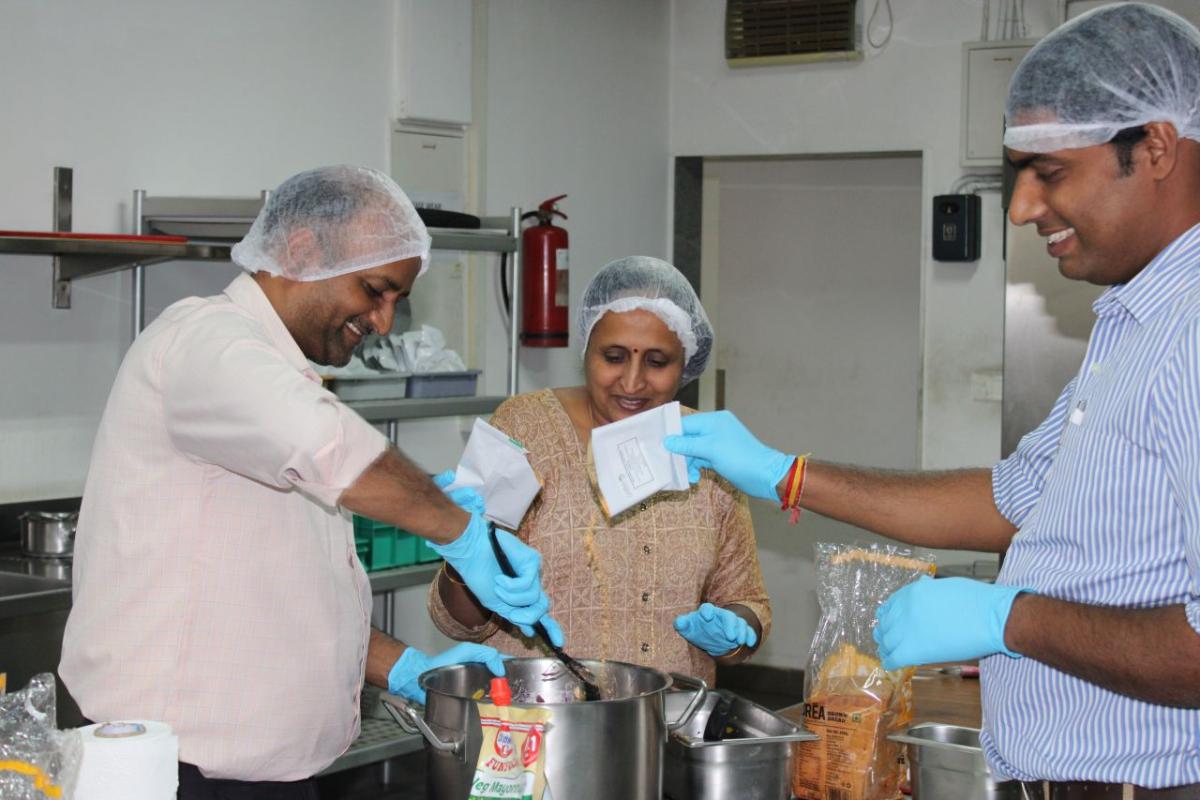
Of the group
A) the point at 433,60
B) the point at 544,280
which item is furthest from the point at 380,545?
the point at 433,60

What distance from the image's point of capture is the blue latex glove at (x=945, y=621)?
1.64 meters

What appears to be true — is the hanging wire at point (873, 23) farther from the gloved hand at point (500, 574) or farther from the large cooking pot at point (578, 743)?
the large cooking pot at point (578, 743)

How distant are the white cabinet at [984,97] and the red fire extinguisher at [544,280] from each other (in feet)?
5.21

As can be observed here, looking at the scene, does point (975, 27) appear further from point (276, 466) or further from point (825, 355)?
point (276, 466)

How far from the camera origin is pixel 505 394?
15.4 ft

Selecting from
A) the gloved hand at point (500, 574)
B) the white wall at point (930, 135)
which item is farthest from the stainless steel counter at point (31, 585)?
the white wall at point (930, 135)

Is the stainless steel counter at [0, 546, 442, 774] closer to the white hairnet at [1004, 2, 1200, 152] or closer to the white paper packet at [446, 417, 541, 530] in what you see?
the white paper packet at [446, 417, 541, 530]

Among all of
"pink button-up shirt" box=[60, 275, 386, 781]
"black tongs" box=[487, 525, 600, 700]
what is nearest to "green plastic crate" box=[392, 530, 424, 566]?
"black tongs" box=[487, 525, 600, 700]

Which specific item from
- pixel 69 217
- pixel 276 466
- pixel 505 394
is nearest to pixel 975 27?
pixel 505 394

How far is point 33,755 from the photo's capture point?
1289mm

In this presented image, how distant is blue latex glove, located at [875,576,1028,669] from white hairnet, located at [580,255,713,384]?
922 millimetres

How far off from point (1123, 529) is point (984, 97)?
3750 millimetres

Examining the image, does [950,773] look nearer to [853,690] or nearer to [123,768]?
[853,690]

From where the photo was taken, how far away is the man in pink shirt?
1.71 m
